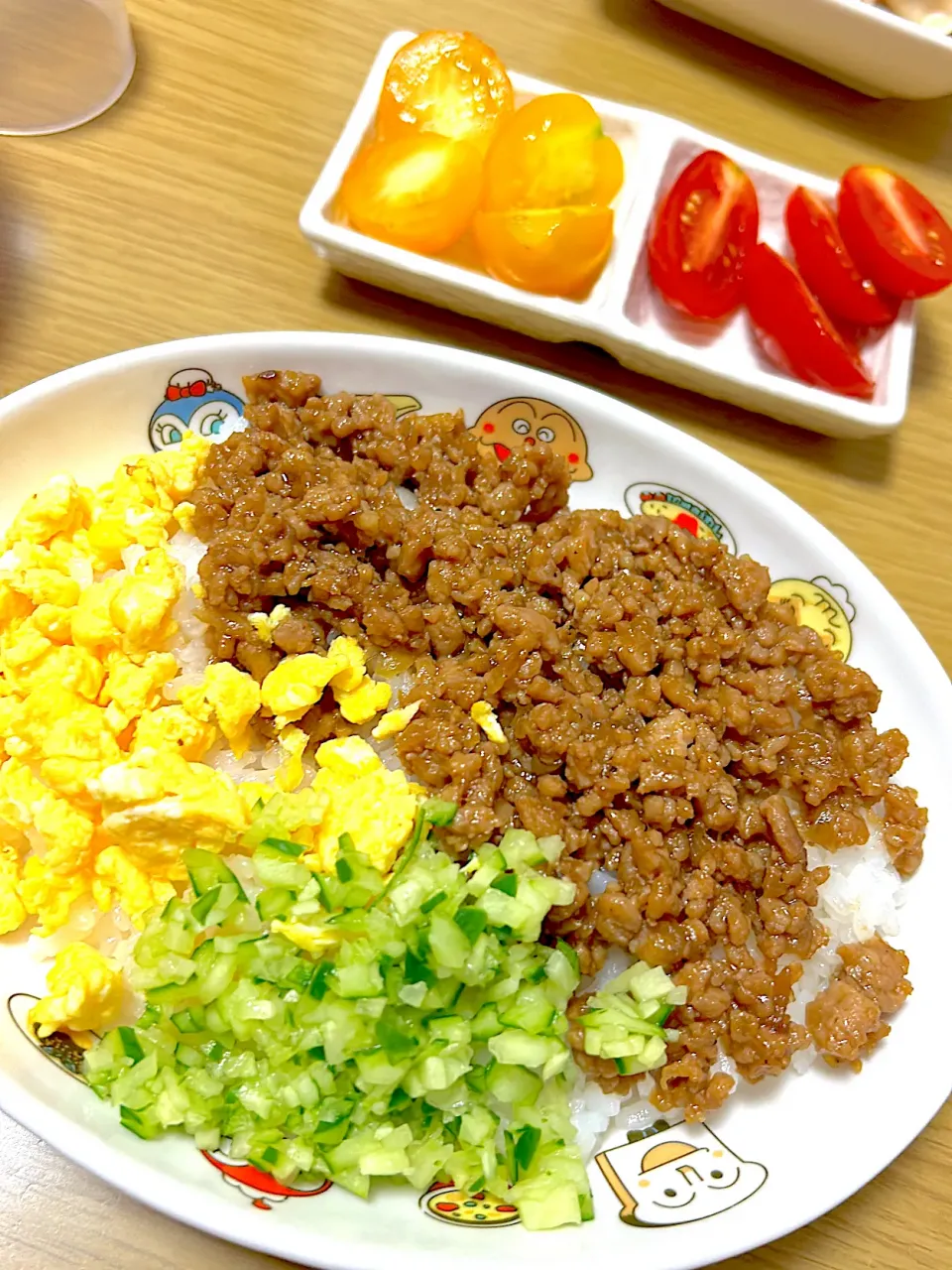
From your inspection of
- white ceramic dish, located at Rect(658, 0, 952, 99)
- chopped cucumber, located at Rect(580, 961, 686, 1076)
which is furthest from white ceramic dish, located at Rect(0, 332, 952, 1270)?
white ceramic dish, located at Rect(658, 0, 952, 99)

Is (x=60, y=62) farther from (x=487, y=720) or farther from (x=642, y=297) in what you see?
(x=487, y=720)

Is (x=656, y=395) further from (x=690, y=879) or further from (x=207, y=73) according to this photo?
(x=207, y=73)

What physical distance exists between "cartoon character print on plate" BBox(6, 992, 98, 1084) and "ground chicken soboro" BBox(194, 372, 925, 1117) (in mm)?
680

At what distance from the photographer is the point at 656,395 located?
92.1 inches

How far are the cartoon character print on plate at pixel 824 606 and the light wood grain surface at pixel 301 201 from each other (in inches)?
15.5

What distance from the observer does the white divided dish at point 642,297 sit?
2141 millimetres

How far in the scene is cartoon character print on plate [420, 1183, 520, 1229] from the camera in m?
1.56

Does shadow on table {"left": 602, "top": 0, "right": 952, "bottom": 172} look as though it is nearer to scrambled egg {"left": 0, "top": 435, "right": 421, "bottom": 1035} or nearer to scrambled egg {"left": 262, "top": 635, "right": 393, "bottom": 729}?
scrambled egg {"left": 0, "top": 435, "right": 421, "bottom": 1035}

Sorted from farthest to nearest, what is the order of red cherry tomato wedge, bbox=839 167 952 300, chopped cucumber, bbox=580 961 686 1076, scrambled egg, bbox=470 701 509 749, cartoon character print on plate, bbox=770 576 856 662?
1. red cherry tomato wedge, bbox=839 167 952 300
2. cartoon character print on plate, bbox=770 576 856 662
3. scrambled egg, bbox=470 701 509 749
4. chopped cucumber, bbox=580 961 686 1076

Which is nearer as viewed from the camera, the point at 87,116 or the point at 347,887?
the point at 347,887

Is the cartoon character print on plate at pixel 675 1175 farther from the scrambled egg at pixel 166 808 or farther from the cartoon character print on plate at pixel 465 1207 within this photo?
the scrambled egg at pixel 166 808

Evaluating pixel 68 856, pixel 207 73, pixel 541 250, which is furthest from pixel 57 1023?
pixel 207 73

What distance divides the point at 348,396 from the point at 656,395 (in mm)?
856

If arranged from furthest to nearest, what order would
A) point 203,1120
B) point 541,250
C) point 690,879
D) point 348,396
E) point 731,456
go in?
1. point 731,456
2. point 541,250
3. point 348,396
4. point 690,879
5. point 203,1120
